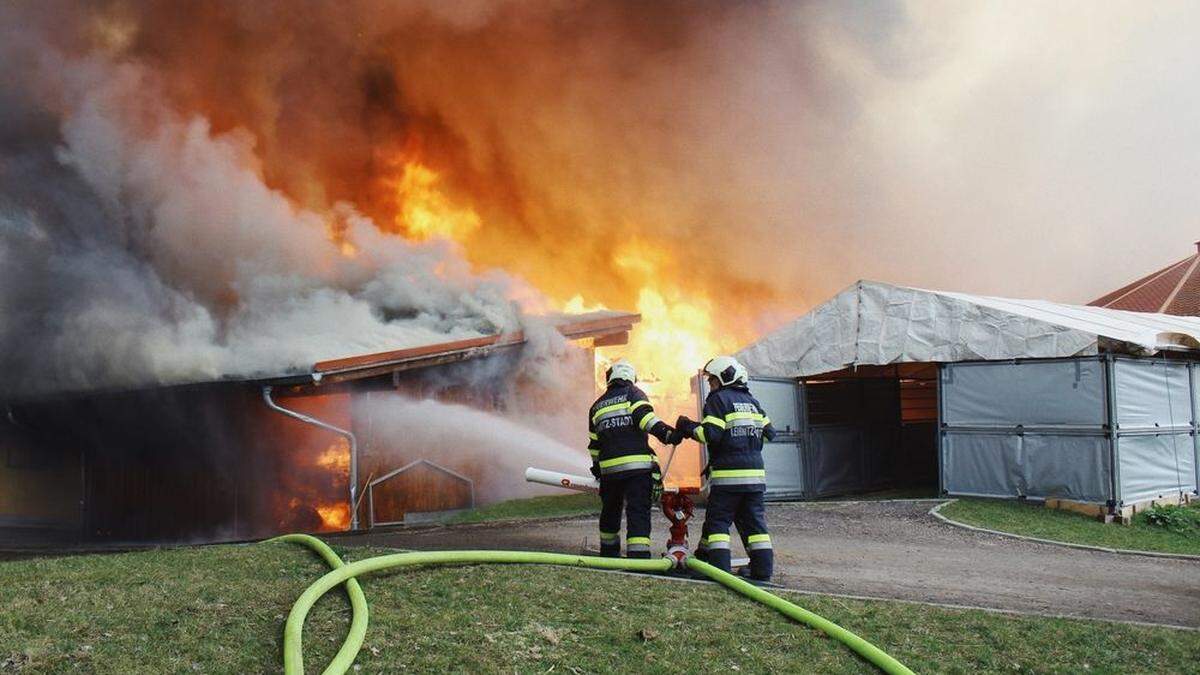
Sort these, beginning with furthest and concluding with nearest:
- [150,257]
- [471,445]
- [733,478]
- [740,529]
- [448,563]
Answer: [150,257] < [471,445] < [740,529] < [733,478] < [448,563]

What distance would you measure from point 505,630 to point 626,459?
2.81 metres

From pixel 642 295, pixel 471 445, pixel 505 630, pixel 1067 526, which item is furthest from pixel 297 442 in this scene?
pixel 642 295

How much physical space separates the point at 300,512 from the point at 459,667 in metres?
11.3

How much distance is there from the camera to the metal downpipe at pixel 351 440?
43.4 ft

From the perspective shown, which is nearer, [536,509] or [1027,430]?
[1027,430]

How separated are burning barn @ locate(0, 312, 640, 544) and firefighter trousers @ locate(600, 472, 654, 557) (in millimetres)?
5971

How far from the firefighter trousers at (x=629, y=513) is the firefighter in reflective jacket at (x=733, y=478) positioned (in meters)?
0.51

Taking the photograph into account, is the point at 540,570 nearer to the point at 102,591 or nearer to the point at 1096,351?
the point at 102,591

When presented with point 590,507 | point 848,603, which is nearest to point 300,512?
point 590,507

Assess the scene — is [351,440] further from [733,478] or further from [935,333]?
[935,333]

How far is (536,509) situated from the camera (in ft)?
45.1

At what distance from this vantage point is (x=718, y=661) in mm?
4562

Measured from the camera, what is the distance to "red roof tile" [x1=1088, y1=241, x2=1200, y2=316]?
2469 centimetres

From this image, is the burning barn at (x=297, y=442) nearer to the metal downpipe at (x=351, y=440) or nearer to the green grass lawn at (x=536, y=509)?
the metal downpipe at (x=351, y=440)
